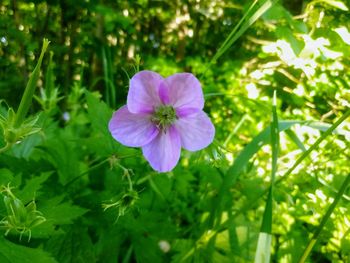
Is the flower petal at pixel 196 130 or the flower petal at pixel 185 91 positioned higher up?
the flower petal at pixel 185 91

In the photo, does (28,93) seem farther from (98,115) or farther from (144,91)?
(98,115)

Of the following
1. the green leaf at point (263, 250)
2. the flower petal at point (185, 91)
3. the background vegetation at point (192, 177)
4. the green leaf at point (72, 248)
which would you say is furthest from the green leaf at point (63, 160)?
the green leaf at point (263, 250)

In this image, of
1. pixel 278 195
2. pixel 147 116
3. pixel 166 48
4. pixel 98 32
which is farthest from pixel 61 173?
pixel 166 48

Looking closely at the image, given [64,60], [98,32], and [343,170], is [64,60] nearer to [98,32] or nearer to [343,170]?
[98,32]

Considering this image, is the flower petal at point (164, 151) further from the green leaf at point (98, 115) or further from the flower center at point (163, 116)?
the green leaf at point (98, 115)

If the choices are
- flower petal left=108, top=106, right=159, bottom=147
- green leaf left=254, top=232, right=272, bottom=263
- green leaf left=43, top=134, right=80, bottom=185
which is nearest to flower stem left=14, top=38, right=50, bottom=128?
flower petal left=108, top=106, right=159, bottom=147

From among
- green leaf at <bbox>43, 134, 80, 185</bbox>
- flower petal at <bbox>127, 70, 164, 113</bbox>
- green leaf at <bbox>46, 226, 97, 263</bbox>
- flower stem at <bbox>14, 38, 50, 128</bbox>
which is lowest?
green leaf at <bbox>46, 226, 97, 263</bbox>

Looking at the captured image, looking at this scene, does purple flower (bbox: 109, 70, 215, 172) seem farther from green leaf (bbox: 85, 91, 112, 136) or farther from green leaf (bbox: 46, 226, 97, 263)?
green leaf (bbox: 46, 226, 97, 263)
